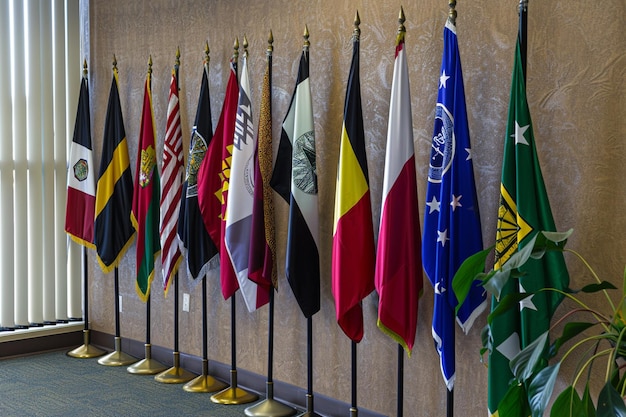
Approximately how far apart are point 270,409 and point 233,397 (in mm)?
327

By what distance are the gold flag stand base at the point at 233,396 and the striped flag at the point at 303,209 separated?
0.83 meters

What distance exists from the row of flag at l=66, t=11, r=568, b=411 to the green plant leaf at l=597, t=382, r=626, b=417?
0.74 m

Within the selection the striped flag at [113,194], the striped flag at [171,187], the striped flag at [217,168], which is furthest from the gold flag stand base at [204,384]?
the striped flag at [113,194]

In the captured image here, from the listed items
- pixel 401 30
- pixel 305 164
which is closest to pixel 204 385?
pixel 305 164

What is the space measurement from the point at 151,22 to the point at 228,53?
850mm

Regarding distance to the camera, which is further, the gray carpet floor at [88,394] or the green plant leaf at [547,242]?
the gray carpet floor at [88,394]

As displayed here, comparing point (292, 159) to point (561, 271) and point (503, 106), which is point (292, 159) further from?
point (561, 271)

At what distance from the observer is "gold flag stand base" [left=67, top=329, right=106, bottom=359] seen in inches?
197

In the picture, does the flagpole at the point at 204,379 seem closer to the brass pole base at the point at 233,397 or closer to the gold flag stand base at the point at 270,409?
the brass pole base at the point at 233,397

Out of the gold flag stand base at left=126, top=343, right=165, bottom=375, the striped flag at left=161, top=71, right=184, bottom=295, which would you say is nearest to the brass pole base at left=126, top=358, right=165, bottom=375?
the gold flag stand base at left=126, top=343, right=165, bottom=375

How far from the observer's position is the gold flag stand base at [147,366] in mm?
4598

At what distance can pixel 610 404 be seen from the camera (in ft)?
5.92

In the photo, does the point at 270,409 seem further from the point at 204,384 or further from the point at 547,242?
the point at 547,242

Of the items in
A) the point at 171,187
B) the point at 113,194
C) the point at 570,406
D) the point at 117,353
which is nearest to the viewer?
the point at 570,406
